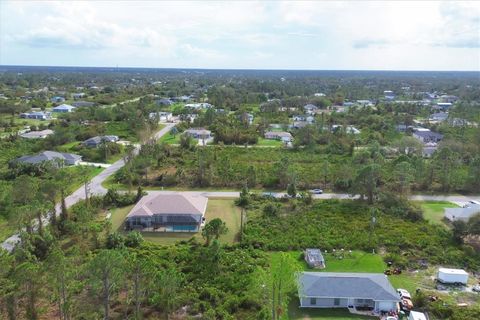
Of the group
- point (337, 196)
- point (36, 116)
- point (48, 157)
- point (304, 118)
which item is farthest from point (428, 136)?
point (36, 116)

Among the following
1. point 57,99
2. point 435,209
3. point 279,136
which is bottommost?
point 435,209

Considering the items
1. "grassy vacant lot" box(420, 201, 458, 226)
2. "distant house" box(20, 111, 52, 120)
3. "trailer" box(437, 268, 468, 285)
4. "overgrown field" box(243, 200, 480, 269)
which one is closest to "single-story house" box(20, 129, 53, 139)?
"distant house" box(20, 111, 52, 120)

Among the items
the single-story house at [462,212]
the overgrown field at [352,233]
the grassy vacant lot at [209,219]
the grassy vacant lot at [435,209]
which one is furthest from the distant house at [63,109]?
the single-story house at [462,212]

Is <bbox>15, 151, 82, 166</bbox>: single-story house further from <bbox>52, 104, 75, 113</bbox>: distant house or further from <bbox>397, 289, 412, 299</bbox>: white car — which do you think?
<bbox>52, 104, 75, 113</bbox>: distant house

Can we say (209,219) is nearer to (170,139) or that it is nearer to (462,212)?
(462,212)

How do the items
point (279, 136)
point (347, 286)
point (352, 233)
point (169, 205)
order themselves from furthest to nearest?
point (279, 136)
point (169, 205)
point (352, 233)
point (347, 286)

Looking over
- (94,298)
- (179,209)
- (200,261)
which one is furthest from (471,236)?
(94,298)

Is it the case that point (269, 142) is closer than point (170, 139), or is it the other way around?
point (269, 142)
